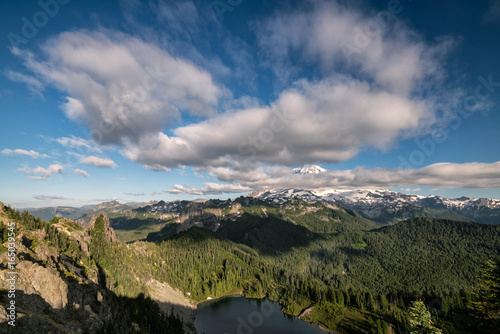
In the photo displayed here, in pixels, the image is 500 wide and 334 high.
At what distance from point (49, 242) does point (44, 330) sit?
64.1m

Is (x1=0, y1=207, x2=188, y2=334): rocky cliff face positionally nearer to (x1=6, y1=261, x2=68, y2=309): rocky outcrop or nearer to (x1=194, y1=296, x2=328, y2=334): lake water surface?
(x1=6, y1=261, x2=68, y2=309): rocky outcrop

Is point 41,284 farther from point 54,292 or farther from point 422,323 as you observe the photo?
point 422,323

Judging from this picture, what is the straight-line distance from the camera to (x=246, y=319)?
148 meters

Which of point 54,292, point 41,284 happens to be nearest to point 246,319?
point 54,292

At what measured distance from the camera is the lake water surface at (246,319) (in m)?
131

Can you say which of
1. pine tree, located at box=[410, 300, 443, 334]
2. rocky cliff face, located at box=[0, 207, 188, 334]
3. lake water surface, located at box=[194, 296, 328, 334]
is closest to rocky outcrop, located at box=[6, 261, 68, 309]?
rocky cliff face, located at box=[0, 207, 188, 334]

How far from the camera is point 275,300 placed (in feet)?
642

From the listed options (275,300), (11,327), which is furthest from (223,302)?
(11,327)

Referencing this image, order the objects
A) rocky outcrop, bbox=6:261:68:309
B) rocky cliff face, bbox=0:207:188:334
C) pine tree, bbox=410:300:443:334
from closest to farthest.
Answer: pine tree, bbox=410:300:443:334, rocky cliff face, bbox=0:207:188:334, rocky outcrop, bbox=6:261:68:309

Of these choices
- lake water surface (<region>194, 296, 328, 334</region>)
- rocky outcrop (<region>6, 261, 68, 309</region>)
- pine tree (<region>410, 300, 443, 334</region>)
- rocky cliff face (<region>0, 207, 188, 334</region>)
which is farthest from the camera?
lake water surface (<region>194, 296, 328, 334</region>)

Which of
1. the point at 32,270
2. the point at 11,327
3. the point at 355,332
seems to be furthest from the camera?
the point at 355,332

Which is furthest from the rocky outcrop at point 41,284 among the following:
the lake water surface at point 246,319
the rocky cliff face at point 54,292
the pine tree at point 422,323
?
the lake water surface at point 246,319

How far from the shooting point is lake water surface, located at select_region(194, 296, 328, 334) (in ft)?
431

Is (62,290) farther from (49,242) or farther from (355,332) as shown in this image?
(355,332)
